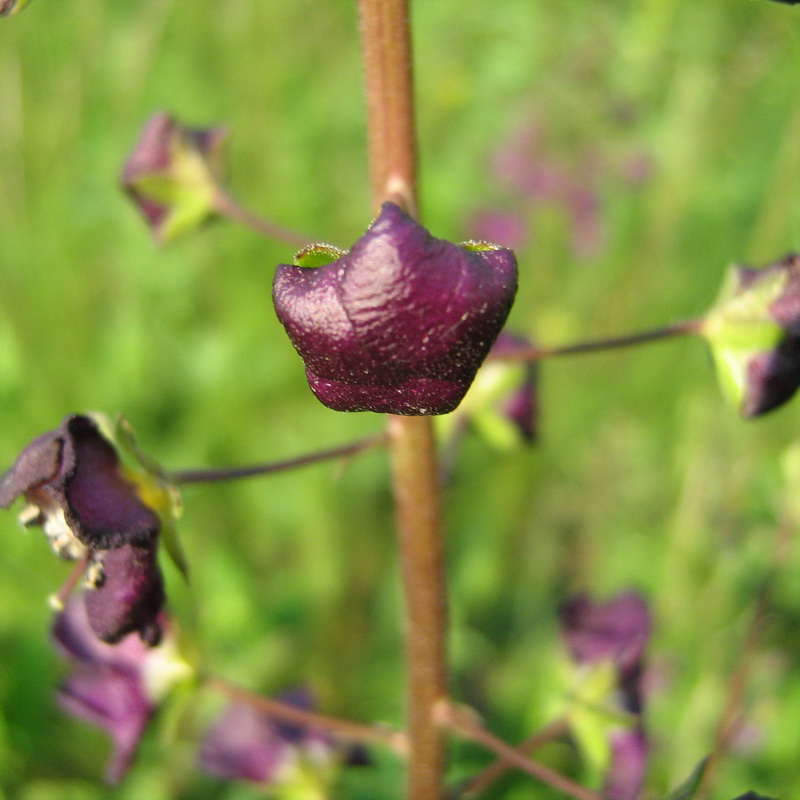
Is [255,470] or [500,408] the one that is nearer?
[255,470]

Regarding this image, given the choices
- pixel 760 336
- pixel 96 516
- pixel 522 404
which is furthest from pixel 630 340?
pixel 96 516

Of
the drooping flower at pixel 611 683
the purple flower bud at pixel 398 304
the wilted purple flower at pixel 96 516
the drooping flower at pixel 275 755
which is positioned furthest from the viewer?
the drooping flower at pixel 275 755

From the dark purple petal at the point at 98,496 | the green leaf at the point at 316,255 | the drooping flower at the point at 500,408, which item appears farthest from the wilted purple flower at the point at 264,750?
the green leaf at the point at 316,255

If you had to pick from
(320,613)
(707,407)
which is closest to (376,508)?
(320,613)

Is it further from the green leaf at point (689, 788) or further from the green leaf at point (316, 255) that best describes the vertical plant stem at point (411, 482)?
the green leaf at point (689, 788)

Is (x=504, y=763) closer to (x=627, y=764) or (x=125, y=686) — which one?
(x=627, y=764)
